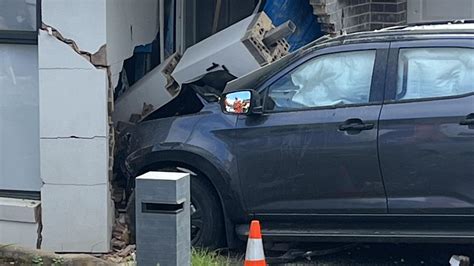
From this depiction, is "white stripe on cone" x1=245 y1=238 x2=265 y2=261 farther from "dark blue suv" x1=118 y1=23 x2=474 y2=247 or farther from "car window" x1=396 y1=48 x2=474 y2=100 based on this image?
"car window" x1=396 y1=48 x2=474 y2=100

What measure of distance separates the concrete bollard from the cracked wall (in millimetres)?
2766

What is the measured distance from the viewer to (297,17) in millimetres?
10211

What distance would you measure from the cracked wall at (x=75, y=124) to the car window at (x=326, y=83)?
1561mm

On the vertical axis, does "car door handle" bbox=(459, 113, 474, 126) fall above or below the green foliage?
above

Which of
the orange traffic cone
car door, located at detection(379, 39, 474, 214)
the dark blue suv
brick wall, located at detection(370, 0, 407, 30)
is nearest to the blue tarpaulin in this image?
brick wall, located at detection(370, 0, 407, 30)

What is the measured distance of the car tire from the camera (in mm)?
7562

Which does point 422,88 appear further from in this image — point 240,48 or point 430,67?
point 240,48

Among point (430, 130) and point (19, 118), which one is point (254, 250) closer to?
point (430, 130)

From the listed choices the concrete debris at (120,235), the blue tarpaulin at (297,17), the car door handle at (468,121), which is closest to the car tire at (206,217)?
the concrete debris at (120,235)

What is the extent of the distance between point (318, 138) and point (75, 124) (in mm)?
2138

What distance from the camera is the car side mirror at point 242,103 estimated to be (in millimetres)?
7340

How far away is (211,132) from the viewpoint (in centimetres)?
756

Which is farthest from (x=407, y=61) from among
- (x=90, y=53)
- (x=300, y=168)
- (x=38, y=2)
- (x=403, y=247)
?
(x=38, y=2)

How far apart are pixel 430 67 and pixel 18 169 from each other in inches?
149
